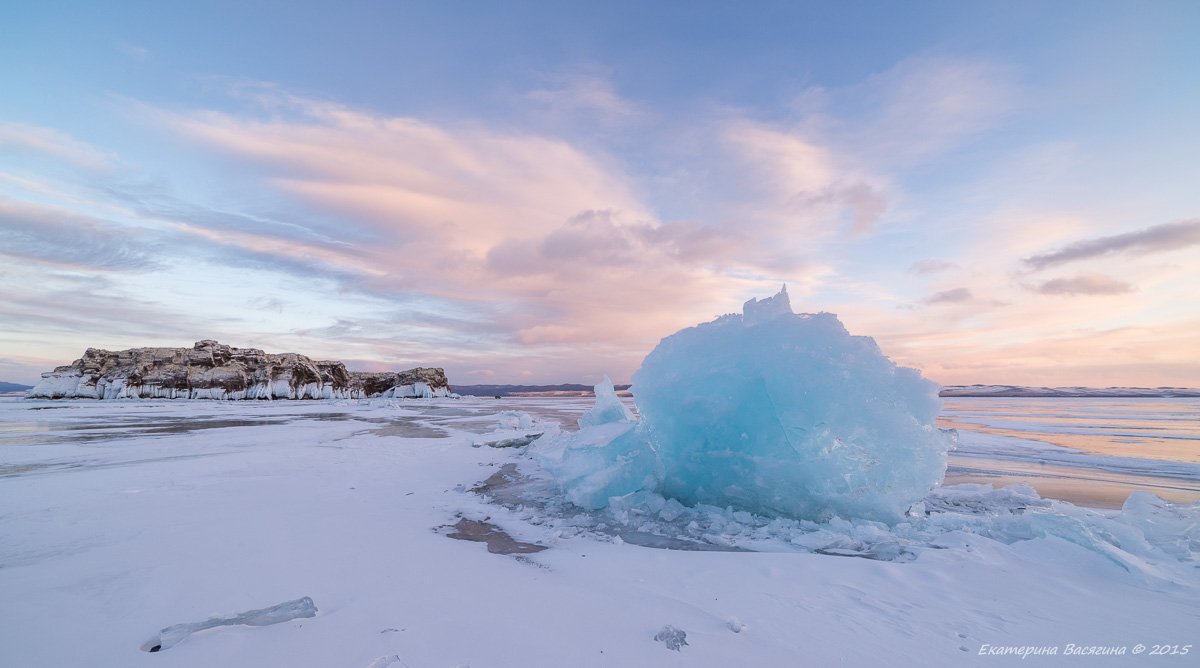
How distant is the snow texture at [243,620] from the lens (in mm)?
2611

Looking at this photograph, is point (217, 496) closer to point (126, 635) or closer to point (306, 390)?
point (126, 635)

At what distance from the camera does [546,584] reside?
3.75 m

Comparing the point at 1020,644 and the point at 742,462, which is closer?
the point at 1020,644

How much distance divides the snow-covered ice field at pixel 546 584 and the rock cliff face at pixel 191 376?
197 ft

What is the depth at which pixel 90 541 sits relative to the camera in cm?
449

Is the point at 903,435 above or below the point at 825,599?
above

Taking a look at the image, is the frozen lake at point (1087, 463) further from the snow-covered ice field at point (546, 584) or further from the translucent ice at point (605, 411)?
the translucent ice at point (605, 411)

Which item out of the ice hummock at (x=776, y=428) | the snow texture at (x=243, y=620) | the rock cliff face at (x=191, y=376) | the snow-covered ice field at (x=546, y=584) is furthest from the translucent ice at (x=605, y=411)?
the rock cliff face at (x=191, y=376)

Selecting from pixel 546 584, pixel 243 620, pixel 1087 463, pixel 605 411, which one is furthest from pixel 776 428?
pixel 1087 463

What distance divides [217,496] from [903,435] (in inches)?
366

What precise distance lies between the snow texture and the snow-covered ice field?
0.03m

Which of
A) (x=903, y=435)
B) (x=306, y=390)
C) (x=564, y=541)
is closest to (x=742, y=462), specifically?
(x=903, y=435)

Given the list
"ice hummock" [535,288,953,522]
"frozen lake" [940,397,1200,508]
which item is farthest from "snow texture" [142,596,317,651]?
"frozen lake" [940,397,1200,508]

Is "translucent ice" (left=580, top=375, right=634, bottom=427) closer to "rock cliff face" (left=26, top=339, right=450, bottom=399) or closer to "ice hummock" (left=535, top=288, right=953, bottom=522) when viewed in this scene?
"ice hummock" (left=535, top=288, right=953, bottom=522)
